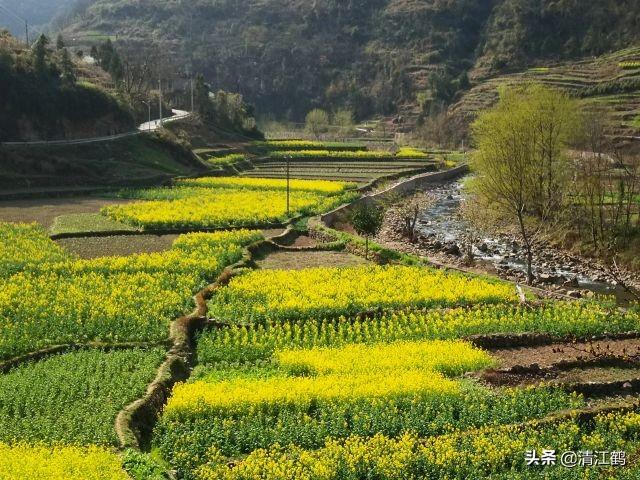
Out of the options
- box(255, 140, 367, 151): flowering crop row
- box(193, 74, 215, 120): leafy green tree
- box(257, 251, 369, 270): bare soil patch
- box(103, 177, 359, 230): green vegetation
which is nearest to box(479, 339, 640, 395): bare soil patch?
box(257, 251, 369, 270): bare soil patch

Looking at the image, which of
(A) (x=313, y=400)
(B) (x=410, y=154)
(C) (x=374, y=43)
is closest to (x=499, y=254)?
(A) (x=313, y=400)

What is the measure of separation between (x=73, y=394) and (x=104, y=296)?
344 inches

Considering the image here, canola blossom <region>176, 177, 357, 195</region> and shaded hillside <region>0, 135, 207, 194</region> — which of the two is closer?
shaded hillside <region>0, 135, 207, 194</region>

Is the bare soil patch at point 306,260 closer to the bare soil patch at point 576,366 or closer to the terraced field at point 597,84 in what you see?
the bare soil patch at point 576,366

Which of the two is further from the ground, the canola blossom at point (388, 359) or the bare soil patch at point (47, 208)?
the bare soil patch at point (47, 208)

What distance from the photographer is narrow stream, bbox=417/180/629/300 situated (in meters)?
34.3

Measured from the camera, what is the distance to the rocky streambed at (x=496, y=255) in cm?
3356

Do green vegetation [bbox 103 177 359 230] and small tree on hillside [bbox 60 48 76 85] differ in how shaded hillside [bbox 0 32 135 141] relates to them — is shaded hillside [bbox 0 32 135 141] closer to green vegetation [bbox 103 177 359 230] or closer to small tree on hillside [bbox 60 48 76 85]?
small tree on hillside [bbox 60 48 76 85]

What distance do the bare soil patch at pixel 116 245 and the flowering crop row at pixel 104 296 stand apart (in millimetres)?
2104

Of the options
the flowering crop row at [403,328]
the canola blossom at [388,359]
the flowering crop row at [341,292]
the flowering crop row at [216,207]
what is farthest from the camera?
the flowering crop row at [216,207]

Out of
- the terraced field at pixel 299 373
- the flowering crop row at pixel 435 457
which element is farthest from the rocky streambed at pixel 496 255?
the flowering crop row at pixel 435 457

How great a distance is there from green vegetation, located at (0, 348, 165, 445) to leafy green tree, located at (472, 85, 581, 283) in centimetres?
2506

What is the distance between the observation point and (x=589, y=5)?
149000 millimetres

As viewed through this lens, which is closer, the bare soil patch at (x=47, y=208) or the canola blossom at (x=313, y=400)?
the canola blossom at (x=313, y=400)
